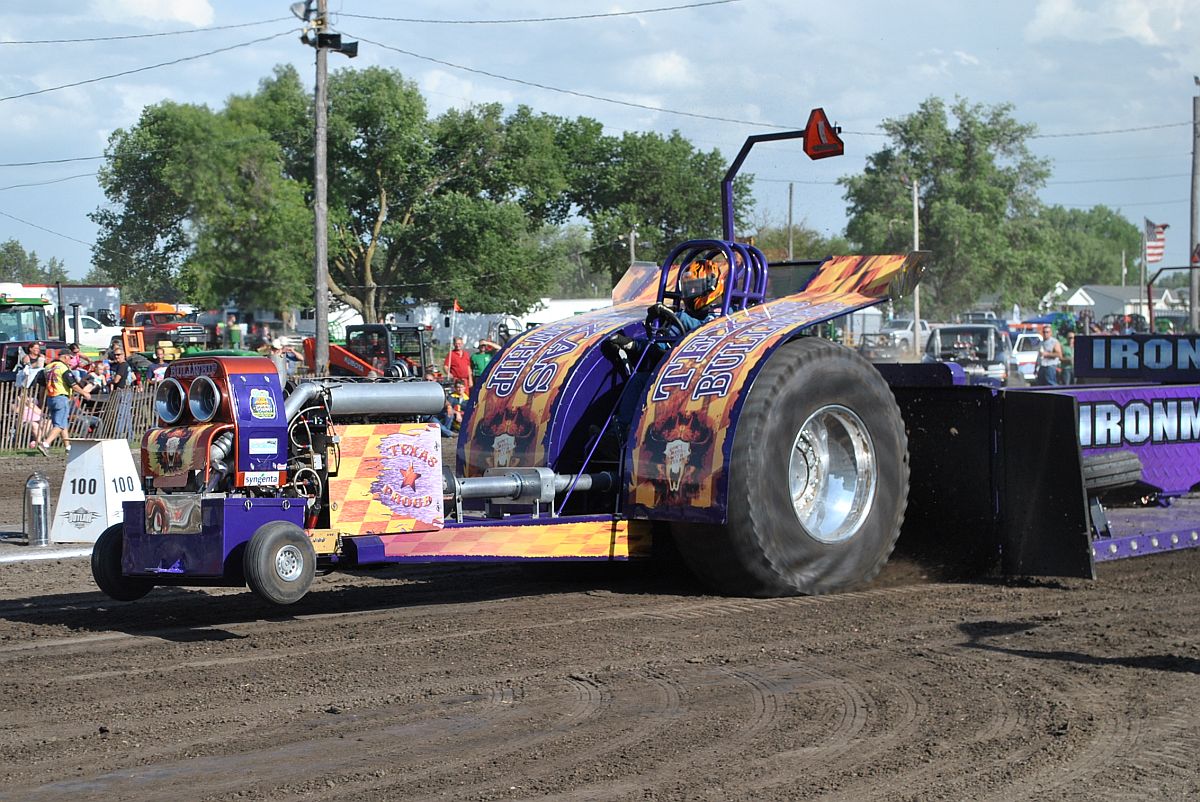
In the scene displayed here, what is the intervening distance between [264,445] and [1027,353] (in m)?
38.2

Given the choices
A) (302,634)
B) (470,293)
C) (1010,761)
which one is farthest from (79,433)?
(470,293)

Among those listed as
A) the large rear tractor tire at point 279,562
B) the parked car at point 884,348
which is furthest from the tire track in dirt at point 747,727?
the parked car at point 884,348

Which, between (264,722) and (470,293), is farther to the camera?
(470,293)

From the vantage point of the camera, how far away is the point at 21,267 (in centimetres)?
13088

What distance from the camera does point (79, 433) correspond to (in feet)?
68.9

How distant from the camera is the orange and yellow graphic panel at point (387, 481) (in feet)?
21.9

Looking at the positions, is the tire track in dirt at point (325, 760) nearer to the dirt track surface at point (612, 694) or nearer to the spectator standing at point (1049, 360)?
the dirt track surface at point (612, 694)

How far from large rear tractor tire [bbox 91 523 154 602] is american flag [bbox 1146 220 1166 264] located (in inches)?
1399

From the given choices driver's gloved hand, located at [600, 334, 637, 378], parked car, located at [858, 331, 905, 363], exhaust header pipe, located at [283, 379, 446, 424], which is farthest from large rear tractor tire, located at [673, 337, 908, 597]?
parked car, located at [858, 331, 905, 363]

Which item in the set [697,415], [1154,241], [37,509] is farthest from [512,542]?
[1154,241]

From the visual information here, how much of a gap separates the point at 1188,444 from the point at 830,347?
309 centimetres

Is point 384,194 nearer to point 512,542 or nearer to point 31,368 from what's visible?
point 31,368

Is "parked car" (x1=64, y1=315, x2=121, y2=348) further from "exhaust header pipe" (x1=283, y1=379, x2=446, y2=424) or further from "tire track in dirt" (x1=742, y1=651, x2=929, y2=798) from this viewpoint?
"tire track in dirt" (x1=742, y1=651, x2=929, y2=798)

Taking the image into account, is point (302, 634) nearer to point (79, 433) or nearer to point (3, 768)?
point (3, 768)
